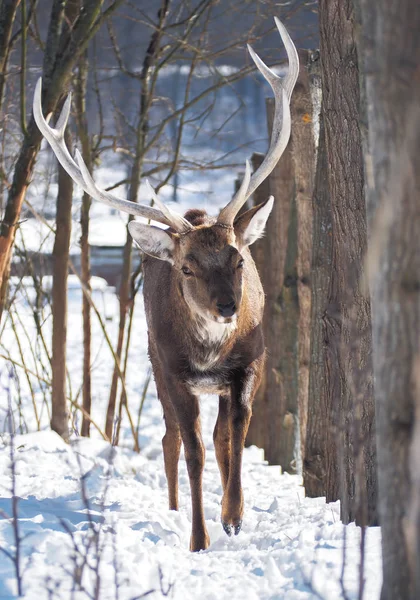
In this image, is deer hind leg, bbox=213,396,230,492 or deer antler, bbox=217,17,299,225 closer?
deer antler, bbox=217,17,299,225

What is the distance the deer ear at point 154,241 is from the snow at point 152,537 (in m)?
1.18

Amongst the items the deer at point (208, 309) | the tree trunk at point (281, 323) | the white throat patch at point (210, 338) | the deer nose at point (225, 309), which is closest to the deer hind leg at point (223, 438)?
the deer at point (208, 309)

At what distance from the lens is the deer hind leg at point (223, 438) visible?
5401mm

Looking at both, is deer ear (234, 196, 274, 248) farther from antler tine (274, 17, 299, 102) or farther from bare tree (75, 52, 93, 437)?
bare tree (75, 52, 93, 437)

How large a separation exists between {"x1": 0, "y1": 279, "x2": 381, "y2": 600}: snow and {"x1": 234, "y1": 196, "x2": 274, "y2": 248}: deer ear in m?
1.58

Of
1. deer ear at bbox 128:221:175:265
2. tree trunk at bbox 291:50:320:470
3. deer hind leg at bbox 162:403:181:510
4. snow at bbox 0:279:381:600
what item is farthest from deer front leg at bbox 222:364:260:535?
tree trunk at bbox 291:50:320:470

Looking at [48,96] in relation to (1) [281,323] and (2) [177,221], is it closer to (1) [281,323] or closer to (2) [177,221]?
(2) [177,221]

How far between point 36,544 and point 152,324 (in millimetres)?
2032

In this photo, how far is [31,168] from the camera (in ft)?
20.7

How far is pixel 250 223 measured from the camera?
208 inches

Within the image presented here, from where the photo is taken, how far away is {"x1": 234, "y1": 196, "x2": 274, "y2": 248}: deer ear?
525 cm

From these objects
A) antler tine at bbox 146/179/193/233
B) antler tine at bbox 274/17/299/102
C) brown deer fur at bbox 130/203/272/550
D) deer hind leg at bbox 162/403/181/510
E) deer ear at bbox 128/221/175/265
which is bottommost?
deer hind leg at bbox 162/403/181/510

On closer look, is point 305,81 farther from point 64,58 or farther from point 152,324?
point 152,324

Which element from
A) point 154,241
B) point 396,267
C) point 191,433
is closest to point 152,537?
point 191,433
